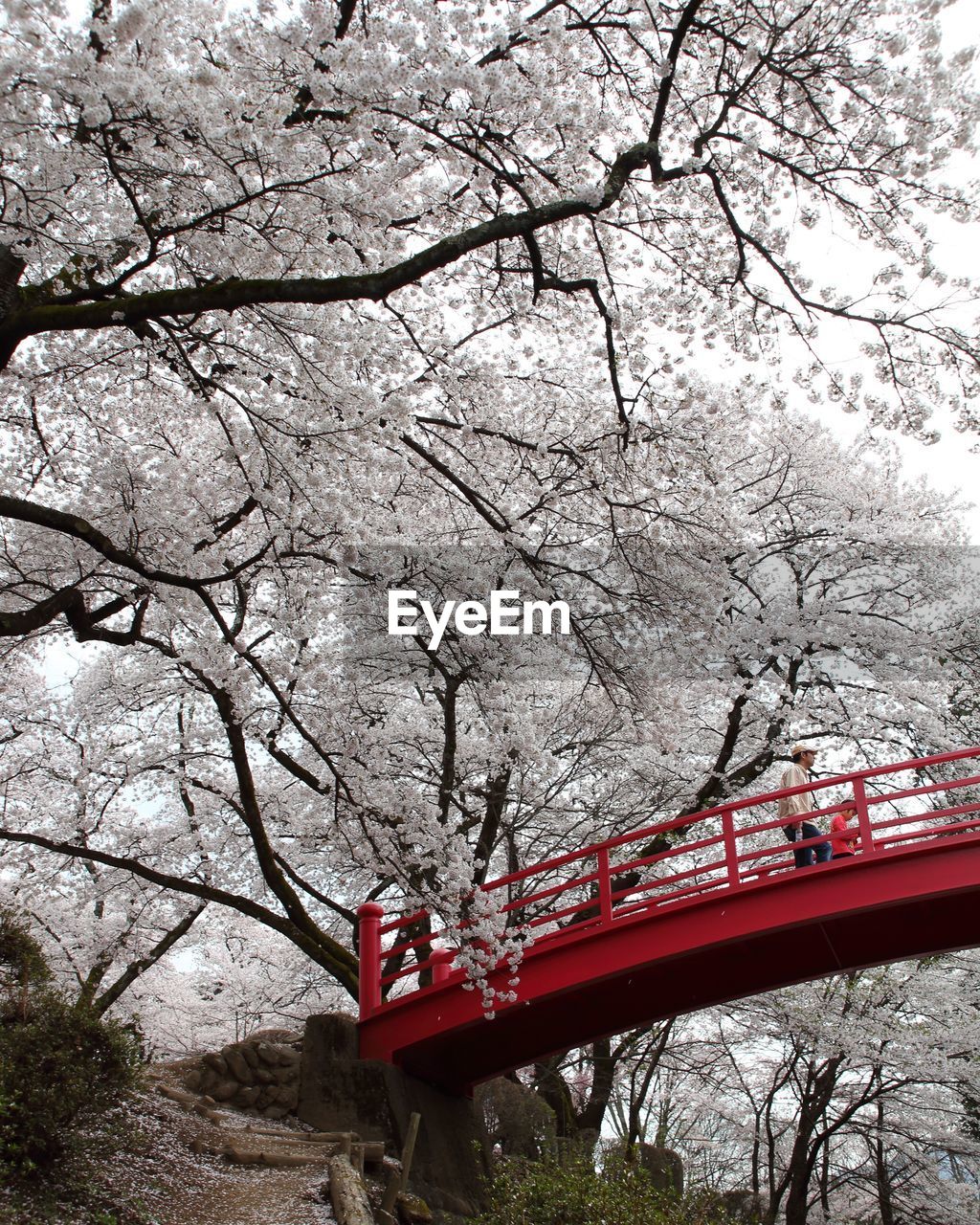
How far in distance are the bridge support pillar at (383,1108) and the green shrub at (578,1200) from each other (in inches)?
56.0

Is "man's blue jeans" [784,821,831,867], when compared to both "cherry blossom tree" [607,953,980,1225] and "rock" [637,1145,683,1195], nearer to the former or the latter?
"cherry blossom tree" [607,953,980,1225]

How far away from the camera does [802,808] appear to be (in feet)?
27.7

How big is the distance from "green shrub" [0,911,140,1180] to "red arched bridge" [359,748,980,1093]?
259 cm

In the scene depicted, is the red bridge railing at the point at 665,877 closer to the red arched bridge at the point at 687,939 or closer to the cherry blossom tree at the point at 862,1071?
the red arched bridge at the point at 687,939

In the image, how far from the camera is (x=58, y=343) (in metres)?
7.96

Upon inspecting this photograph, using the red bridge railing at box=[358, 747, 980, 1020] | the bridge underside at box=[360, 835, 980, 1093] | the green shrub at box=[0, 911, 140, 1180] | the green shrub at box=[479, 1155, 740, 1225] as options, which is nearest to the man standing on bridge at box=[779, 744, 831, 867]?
the red bridge railing at box=[358, 747, 980, 1020]

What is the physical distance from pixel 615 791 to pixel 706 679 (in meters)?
1.88

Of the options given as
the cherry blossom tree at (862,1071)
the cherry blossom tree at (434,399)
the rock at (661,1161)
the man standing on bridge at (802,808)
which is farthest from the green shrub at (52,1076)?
the rock at (661,1161)

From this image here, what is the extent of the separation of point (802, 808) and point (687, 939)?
142 centimetres

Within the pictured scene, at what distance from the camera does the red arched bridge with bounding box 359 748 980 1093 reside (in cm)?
788

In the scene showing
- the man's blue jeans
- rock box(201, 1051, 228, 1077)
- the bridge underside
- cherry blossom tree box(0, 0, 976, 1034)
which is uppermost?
cherry blossom tree box(0, 0, 976, 1034)

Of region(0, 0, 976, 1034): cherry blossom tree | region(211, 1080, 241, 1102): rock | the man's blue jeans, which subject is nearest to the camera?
region(0, 0, 976, 1034): cherry blossom tree

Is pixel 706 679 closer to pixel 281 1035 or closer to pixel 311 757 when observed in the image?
pixel 311 757

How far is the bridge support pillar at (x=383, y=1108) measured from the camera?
8297 mm
